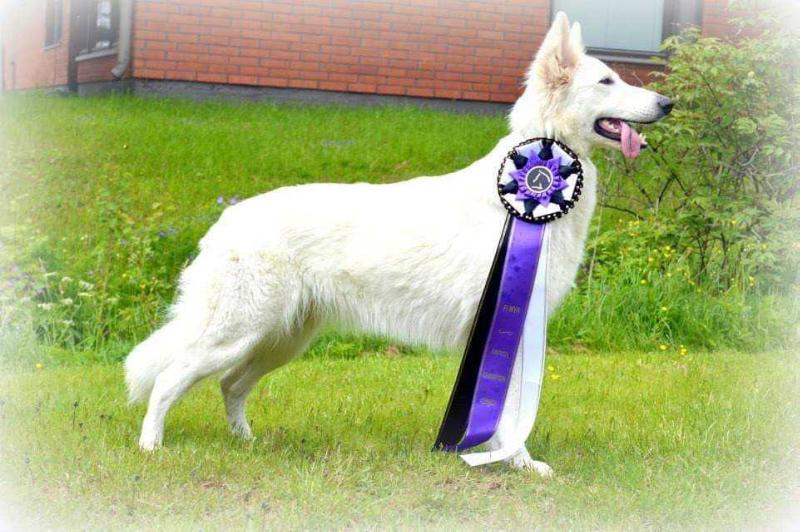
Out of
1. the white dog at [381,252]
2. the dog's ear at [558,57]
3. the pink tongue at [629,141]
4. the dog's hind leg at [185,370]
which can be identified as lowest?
the dog's hind leg at [185,370]

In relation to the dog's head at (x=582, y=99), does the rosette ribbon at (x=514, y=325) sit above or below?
below

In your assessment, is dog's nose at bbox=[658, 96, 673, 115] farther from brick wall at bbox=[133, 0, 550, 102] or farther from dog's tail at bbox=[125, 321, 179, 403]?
brick wall at bbox=[133, 0, 550, 102]

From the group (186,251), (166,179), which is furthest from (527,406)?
(166,179)

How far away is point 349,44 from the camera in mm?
11789

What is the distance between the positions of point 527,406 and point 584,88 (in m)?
1.45

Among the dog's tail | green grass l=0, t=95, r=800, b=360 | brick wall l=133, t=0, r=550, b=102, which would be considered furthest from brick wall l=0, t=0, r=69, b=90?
the dog's tail

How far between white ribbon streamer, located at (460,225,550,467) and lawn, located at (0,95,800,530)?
24cm

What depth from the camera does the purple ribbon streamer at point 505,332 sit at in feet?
13.7

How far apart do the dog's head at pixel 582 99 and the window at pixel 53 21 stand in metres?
12.3

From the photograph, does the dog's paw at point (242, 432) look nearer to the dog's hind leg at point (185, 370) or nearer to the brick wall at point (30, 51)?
the dog's hind leg at point (185, 370)

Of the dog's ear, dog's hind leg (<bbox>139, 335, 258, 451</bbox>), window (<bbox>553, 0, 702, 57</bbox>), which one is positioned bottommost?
dog's hind leg (<bbox>139, 335, 258, 451</bbox>)

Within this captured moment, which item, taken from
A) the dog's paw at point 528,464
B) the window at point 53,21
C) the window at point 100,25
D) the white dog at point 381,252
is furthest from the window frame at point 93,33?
the dog's paw at point 528,464

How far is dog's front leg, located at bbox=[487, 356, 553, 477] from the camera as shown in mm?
4199

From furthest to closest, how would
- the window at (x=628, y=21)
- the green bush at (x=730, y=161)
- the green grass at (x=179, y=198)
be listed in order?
the window at (x=628, y=21), the green bush at (x=730, y=161), the green grass at (x=179, y=198)
